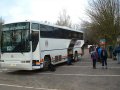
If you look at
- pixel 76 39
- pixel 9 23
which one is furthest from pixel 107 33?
pixel 9 23

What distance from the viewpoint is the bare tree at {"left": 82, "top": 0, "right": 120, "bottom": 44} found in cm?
3481

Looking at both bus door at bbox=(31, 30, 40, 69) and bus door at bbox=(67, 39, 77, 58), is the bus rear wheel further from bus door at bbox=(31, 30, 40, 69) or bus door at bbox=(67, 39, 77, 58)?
bus door at bbox=(67, 39, 77, 58)

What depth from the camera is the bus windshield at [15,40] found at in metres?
16.3

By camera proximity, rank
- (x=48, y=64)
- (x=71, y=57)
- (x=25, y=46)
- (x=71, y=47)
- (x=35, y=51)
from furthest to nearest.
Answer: (x=71, y=47), (x=71, y=57), (x=48, y=64), (x=35, y=51), (x=25, y=46)

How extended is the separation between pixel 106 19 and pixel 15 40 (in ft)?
69.0

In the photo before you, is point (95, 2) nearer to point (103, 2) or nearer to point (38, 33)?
point (103, 2)

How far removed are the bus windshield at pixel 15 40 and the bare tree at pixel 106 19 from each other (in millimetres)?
20418

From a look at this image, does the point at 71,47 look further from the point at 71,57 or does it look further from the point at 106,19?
the point at 106,19

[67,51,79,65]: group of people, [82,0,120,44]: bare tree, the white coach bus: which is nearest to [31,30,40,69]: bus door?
the white coach bus

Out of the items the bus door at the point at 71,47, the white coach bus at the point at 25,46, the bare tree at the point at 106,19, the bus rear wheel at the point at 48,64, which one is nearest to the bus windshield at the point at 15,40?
the white coach bus at the point at 25,46

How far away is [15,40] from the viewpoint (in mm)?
16625

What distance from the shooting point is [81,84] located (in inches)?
490

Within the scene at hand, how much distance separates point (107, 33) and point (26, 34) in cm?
2074

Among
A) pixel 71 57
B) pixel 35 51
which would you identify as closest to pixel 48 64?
pixel 35 51
